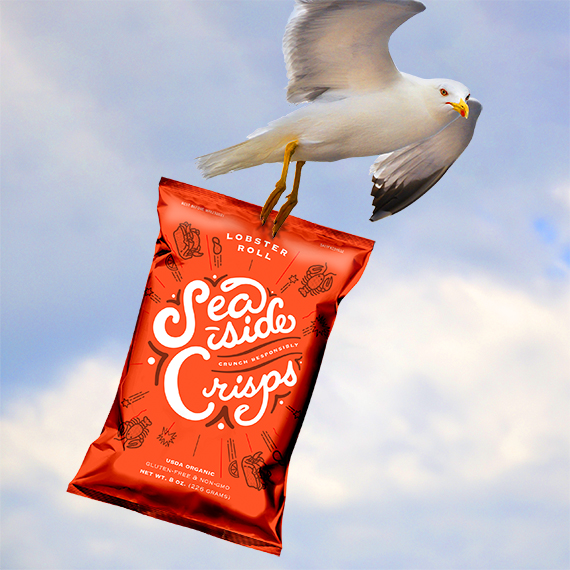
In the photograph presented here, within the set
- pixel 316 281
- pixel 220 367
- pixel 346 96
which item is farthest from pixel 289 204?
pixel 220 367

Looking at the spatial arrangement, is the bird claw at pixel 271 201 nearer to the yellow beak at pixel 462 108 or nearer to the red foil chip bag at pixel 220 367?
the red foil chip bag at pixel 220 367

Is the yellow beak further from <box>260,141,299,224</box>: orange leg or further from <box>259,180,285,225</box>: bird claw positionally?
<box>259,180,285,225</box>: bird claw

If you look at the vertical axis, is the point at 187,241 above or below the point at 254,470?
above

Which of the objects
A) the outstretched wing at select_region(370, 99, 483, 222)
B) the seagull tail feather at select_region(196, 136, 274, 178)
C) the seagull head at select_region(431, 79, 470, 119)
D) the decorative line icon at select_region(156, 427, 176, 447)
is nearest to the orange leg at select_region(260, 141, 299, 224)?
the seagull tail feather at select_region(196, 136, 274, 178)

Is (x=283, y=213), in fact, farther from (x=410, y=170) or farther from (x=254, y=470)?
(x=254, y=470)

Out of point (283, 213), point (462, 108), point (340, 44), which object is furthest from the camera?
point (283, 213)

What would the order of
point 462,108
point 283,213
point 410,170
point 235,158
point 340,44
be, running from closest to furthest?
point 462,108 → point 340,44 → point 235,158 → point 283,213 → point 410,170

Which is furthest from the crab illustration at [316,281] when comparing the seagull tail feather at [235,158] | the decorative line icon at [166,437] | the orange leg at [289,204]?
the decorative line icon at [166,437]

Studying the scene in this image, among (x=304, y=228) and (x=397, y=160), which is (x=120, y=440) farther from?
(x=397, y=160)
